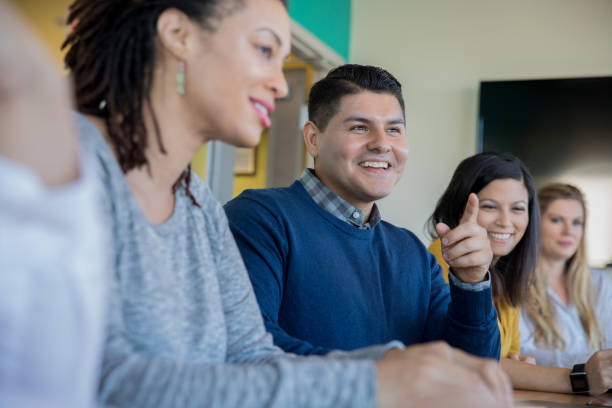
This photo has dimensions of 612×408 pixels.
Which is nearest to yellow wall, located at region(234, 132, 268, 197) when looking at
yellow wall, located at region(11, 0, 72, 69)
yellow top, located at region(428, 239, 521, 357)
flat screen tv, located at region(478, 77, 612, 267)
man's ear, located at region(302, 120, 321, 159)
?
flat screen tv, located at region(478, 77, 612, 267)

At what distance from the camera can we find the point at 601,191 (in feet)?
12.1

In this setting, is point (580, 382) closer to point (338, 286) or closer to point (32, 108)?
point (338, 286)

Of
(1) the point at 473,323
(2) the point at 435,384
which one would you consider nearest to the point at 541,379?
(1) the point at 473,323

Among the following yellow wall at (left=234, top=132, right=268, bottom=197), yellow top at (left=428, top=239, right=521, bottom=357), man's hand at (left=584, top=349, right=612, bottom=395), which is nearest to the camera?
man's hand at (left=584, top=349, right=612, bottom=395)

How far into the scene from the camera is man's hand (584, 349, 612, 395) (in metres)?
1.50

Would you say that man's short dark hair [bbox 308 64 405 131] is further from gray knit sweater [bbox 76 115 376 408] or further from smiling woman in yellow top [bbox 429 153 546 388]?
gray knit sweater [bbox 76 115 376 408]

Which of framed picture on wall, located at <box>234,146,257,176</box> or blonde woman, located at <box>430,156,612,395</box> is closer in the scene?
blonde woman, located at <box>430,156,612,395</box>

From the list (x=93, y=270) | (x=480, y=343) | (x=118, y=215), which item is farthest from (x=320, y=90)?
(x=93, y=270)

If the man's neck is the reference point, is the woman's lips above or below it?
above

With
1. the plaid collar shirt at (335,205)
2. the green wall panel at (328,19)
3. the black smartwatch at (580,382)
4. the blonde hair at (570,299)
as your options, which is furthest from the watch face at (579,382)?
the green wall panel at (328,19)

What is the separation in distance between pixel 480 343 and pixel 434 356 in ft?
2.44

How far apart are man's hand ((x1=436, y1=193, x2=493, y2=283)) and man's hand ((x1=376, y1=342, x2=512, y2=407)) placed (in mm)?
621

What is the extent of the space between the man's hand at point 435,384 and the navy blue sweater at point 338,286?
0.62 m

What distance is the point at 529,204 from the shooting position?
2.33m
